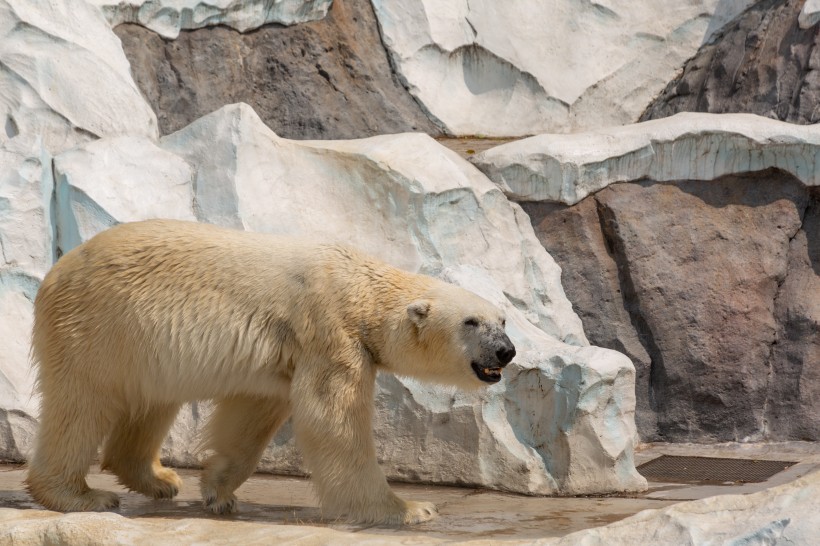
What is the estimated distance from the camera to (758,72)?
369 inches

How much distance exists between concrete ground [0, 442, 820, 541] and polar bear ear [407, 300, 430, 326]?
0.90 meters

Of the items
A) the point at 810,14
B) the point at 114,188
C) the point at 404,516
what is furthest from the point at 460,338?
the point at 810,14

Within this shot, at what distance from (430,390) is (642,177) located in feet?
9.67

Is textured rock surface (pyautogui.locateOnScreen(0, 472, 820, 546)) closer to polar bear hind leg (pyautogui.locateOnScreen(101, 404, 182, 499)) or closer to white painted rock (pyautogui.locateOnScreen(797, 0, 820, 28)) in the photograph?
polar bear hind leg (pyautogui.locateOnScreen(101, 404, 182, 499))

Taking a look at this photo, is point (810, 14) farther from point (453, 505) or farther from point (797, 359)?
point (453, 505)

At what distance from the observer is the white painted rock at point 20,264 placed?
6.75m

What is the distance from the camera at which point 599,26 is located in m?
10.8

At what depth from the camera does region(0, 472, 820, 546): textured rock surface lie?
3525 mm

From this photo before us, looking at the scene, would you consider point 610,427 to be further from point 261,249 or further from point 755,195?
point 755,195

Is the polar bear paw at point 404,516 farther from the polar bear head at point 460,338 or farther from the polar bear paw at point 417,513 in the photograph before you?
the polar bear head at point 460,338

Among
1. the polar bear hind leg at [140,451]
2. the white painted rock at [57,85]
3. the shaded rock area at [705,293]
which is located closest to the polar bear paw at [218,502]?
the polar bear hind leg at [140,451]

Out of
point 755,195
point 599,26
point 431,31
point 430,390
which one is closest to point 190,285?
point 430,390

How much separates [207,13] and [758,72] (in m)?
4.51

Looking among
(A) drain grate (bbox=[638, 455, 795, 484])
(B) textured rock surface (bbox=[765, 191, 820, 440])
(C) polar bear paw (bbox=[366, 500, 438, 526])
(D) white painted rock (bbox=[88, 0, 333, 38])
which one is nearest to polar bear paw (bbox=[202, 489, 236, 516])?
(C) polar bear paw (bbox=[366, 500, 438, 526])
